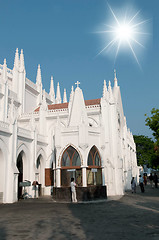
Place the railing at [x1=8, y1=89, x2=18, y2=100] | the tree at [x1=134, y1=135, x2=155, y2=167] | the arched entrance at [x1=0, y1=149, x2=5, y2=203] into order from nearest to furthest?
the arched entrance at [x1=0, y1=149, x2=5, y2=203], the railing at [x1=8, y1=89, x2=18, y2=100], the tree at [x1=134, y1=135, x2=155, y2=167]

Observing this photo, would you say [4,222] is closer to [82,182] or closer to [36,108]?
[82,182]

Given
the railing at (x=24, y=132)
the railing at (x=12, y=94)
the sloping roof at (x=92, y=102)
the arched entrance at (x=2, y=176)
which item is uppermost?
the railing at (x=12, y=94)

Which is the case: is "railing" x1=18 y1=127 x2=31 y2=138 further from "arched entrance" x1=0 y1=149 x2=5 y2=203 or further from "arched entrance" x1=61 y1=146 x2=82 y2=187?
"arched entrance" x1=61 y1=146 x2=82 y2=187

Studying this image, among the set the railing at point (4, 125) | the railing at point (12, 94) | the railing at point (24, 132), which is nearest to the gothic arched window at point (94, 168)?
the railing at point (24, 132)

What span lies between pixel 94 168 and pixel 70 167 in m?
1.96

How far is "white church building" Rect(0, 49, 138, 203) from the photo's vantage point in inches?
693

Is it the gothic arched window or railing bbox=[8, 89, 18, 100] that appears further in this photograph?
railing bbox=[8, 89, 18, 100]

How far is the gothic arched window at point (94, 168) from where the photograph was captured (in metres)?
17.9

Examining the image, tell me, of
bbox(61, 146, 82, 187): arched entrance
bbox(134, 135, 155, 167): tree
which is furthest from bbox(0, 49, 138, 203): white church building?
bbox(134, 135, 155, 167): tree

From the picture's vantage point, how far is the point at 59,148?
60.2ft

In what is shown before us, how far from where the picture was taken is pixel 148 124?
20.6 meters

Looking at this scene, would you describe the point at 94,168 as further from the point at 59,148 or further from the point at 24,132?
the point at 24,132

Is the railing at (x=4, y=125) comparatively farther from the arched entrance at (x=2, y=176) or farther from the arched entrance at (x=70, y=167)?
the arched entrance at (x=70, y=167)

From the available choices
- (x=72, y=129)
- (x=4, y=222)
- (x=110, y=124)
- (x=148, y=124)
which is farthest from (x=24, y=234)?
(x=110, y=124)
